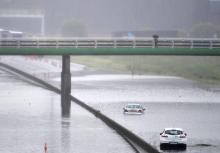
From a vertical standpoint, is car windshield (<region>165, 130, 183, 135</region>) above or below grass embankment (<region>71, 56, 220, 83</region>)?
below

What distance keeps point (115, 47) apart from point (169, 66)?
51995mm

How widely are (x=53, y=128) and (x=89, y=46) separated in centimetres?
1252

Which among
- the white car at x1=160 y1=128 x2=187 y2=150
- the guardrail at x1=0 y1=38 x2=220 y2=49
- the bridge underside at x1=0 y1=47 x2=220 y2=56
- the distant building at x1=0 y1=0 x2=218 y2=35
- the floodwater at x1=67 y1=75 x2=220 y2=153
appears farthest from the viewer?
the distant building at x1=0 y1=0 x2=218 y2=35

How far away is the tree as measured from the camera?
16650 cm

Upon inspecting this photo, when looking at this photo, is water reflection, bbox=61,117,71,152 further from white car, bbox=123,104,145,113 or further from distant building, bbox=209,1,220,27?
distant building, bbox=209,1,220,27

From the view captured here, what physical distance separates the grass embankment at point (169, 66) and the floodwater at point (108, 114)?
28.8 ft

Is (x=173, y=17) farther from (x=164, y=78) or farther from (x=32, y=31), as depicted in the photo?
(x=164, y=78)

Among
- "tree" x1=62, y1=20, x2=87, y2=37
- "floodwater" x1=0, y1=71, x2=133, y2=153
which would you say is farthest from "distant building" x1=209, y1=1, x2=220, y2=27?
"floodwater" x1=0, y1=71, x2=133, y2=153

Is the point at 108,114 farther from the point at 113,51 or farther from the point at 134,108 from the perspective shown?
the point at 113,51

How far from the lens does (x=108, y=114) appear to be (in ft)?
191

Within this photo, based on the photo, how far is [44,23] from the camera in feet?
615

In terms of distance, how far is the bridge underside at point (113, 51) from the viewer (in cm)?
6216

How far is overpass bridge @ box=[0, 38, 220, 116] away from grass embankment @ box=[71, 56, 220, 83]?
97.0 ft

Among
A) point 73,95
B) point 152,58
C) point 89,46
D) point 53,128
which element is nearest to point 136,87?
point 73,95
